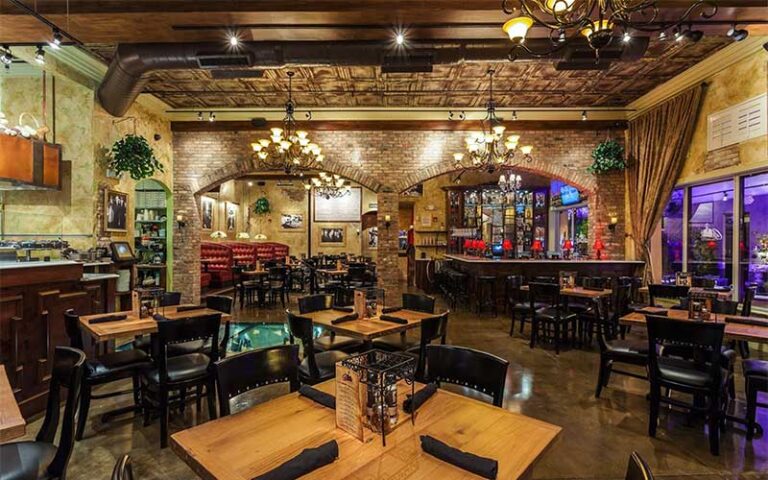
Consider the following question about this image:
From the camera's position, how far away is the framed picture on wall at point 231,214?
1370 centimetres

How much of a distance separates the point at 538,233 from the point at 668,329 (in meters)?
10.0

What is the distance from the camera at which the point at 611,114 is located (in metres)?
8.09

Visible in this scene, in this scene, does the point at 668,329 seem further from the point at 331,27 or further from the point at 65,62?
the point at 65,62

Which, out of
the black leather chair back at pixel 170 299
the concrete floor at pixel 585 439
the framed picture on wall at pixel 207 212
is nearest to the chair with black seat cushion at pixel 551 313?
the concrete floor at pixel 585 439

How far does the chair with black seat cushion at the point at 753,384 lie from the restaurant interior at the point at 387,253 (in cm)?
3

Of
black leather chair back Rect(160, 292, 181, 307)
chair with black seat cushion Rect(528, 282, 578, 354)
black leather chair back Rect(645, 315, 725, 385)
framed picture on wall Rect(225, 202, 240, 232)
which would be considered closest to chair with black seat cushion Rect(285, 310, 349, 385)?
black leather chair back Rect(160, 292, 181, 307)

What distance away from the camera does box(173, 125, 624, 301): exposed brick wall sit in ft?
26.8

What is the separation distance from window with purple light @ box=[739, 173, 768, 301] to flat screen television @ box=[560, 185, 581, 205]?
4471mm

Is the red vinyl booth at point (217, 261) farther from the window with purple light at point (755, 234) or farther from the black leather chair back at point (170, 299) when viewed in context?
the window with purple light at point (755, 234)

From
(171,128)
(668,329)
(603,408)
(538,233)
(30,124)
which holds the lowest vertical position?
(603,408)

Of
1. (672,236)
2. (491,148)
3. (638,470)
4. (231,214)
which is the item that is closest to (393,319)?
(638,470)

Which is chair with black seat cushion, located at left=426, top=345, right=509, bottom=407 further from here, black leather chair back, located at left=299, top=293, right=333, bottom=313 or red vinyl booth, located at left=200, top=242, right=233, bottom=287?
red vinyl booth, located at left=200, top=242, right=233, bottom=287

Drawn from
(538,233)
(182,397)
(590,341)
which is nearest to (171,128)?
(182,397)

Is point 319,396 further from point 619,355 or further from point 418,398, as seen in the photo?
point 619,355
